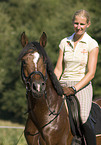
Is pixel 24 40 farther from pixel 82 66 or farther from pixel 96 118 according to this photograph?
pixel 96 118

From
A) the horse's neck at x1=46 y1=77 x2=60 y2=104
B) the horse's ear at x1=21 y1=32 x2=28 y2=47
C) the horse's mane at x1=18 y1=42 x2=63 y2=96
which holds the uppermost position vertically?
the horse's ear at x1=21 y1=32 x2=28 y2=47

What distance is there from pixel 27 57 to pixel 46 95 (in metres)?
0.70

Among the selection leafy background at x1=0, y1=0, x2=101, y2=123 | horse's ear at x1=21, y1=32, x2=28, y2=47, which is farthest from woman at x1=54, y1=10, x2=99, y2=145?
leafy background at x1=0, y1=0, x2=101, y2=123

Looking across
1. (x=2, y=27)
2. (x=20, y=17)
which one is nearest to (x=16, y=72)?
(x=2, y=27)

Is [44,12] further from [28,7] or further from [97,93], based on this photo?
[97,93]

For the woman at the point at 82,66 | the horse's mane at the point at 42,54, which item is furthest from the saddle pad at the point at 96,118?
the horse's mane at the point at 42,54

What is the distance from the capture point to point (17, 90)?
4253 centimetres

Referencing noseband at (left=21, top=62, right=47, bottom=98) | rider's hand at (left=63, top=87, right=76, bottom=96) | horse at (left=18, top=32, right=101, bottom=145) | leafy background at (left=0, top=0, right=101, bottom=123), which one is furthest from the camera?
leafy background at (left=0, top=0, right=101, bottom=123)

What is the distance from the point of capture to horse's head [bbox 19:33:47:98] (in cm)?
407

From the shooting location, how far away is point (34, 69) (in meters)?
4.20

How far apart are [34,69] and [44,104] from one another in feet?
2.25

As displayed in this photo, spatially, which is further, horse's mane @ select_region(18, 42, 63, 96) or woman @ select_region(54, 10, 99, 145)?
woman @ select_region(54, 10, 99, 145)

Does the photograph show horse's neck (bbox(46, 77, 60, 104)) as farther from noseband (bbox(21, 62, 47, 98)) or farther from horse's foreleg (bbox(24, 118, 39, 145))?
horse's foreleg (bbox(24, 118, 39, 145))

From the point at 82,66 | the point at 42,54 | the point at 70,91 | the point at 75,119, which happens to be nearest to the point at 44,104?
the point at 70,91
